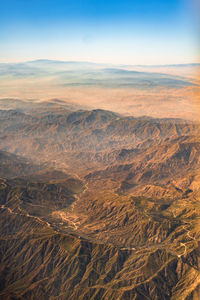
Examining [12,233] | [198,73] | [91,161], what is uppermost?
[198,73]

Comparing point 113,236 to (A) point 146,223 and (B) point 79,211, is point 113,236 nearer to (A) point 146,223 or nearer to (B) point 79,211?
(A) point 146,223

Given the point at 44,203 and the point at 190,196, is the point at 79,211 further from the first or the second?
the point at 190,196

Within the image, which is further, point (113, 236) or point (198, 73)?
point (113, 236)

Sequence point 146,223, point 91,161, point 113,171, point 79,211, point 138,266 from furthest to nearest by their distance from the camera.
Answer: point 91,161 < point 113,171 < point 79,211 < point 146,223 < point 138,266

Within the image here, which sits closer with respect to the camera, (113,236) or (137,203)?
(113,236)

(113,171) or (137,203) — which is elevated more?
(137,203)

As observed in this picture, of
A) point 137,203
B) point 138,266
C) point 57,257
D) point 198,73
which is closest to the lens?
point 198,73

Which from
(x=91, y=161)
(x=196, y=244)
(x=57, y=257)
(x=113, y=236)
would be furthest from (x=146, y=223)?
(x=91, y=161)

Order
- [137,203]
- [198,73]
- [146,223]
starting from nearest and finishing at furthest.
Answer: [198,73], [146,223], [137,203]

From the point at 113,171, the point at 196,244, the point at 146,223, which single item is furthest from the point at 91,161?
the point at 196,244
